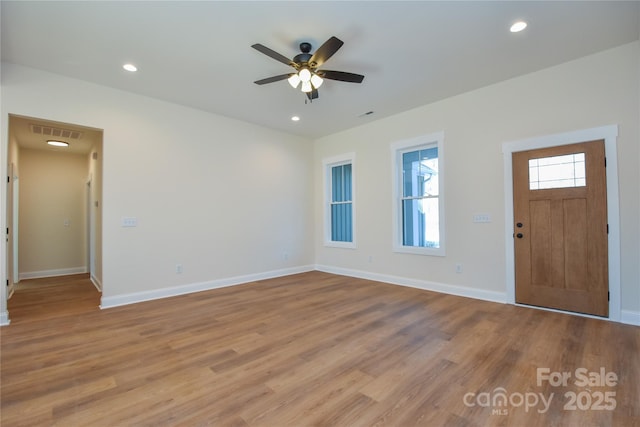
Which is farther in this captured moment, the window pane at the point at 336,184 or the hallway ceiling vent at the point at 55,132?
the window pane at the point at 336,184

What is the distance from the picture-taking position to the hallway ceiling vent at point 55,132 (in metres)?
4.28

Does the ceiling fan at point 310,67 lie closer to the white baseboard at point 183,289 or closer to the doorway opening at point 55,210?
the white baseboard at point 183,289

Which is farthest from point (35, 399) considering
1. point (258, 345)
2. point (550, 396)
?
point (550, 396)

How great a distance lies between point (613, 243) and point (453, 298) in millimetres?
1827

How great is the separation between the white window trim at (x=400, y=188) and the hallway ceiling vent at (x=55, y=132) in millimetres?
5232

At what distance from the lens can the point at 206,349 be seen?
2.54 m

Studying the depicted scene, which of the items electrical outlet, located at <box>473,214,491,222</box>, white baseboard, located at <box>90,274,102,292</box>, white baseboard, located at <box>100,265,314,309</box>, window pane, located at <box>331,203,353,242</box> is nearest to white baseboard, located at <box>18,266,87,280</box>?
white baseboard, located at <box>90,274,102,292</box>

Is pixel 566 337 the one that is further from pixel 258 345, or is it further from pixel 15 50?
pixel 15 50

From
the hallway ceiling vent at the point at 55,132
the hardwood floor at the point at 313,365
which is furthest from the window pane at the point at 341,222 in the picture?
the hallway ceiling vent at the point at 55,132

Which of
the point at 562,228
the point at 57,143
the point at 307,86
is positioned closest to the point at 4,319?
the point at 57,143

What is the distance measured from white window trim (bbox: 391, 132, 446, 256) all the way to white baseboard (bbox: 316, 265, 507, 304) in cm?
48

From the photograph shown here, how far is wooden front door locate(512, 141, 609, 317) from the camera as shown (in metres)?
3.16

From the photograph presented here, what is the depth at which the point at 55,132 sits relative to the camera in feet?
15.0

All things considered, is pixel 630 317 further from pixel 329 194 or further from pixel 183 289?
pixel 183 289
